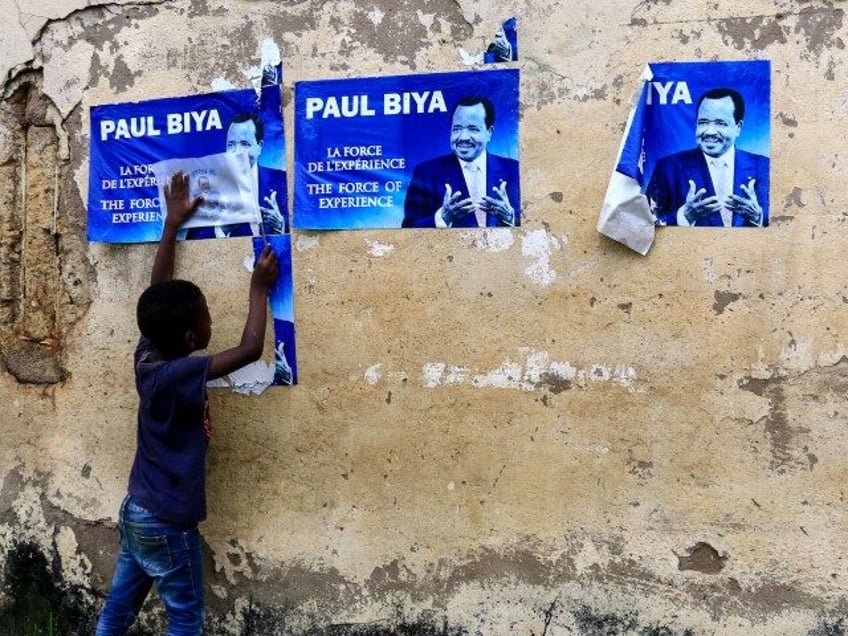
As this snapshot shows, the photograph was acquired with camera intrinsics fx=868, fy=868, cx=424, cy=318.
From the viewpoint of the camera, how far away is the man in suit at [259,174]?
3.09 m

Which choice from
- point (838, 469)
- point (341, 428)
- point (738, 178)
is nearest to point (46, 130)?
point (341, 428)

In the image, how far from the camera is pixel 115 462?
3279 millimetres

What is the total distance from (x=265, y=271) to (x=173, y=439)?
2.15 ft

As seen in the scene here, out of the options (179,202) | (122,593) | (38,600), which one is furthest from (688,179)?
(38,600)

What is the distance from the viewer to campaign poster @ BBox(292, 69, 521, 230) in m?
2.92

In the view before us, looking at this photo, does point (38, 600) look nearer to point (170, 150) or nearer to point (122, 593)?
point (122, 593)

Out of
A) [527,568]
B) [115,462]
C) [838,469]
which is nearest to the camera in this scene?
[838,469]

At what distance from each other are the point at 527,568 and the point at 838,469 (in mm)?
1046

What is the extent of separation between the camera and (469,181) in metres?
2.94

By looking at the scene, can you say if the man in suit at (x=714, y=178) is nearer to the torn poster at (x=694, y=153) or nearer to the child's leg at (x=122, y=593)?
the torn poster at (x=694, y=153)

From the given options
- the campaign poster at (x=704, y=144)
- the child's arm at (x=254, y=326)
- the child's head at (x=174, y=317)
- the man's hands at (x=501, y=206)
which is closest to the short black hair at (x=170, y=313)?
the child's head at (x=174, y=317)

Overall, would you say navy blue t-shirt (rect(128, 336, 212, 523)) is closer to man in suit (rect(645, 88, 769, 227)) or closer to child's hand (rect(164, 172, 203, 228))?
child's hand (rect(164, 172, 203, 228))

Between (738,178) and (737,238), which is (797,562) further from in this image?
(738,178)

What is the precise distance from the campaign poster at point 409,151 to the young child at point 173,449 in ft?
1.78
